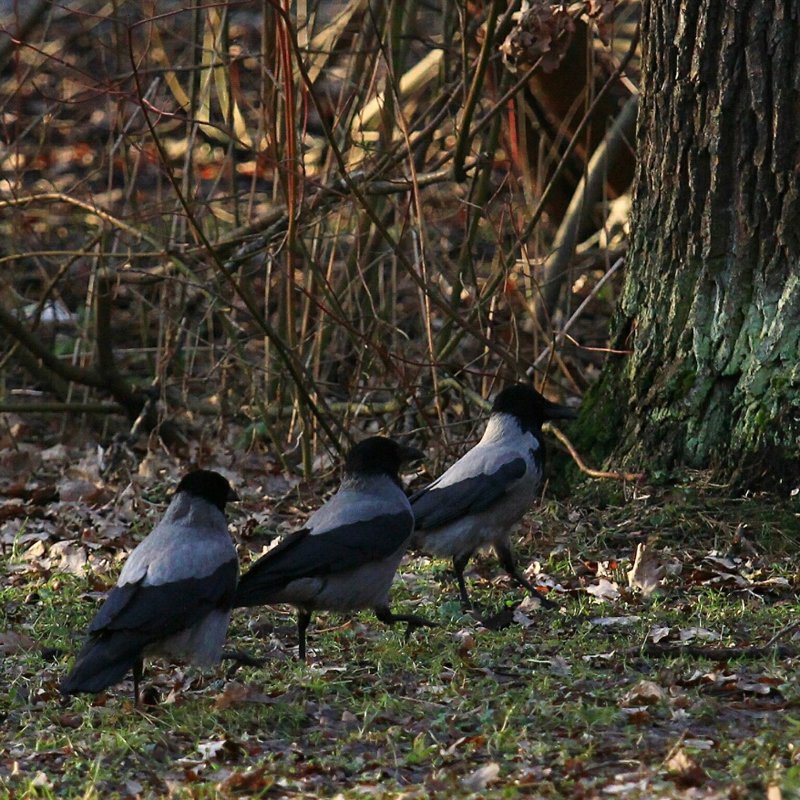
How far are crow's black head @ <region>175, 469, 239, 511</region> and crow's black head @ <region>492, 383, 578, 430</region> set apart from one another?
195cm

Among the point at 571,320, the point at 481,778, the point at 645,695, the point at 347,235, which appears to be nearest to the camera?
the point at 481,778

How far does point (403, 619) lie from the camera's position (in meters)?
5.85

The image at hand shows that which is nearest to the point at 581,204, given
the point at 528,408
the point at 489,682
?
the point at 528,408

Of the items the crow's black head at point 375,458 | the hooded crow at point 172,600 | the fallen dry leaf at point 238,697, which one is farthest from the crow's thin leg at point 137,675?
the crow's black head at point 375,458

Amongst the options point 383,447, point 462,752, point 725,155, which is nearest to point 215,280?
point 383,447

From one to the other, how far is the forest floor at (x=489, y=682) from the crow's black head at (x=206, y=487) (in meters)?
0.68

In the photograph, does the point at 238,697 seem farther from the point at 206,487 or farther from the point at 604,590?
the point at 604,590

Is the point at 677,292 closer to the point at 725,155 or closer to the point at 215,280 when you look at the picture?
the point at 725,155

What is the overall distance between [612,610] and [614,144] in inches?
180

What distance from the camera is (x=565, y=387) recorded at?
377 inches

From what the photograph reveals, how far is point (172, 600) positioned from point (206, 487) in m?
0.79

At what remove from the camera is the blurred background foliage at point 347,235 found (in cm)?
779

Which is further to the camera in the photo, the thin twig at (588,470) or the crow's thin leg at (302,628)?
the thin twig at (588,470)

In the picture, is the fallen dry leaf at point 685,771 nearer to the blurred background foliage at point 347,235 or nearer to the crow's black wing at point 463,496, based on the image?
the crow's black wing at point 463,496
